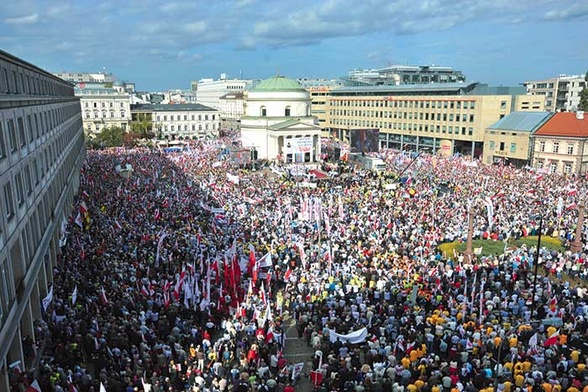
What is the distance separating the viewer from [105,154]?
69.1 metres

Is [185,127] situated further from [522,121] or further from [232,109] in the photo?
[522,121]

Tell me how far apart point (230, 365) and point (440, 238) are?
679 inches

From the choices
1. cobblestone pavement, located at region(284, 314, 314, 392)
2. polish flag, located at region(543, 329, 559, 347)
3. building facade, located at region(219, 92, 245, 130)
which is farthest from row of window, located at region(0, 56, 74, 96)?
building facade, located at region(219, 92, 245, 130)

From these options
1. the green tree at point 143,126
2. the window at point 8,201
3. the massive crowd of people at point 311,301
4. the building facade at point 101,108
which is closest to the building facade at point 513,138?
the massive crowd of people at point 311,301

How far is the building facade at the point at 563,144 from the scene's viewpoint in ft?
174

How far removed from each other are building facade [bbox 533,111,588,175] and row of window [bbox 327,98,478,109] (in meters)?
14.6

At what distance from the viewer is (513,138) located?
200ft

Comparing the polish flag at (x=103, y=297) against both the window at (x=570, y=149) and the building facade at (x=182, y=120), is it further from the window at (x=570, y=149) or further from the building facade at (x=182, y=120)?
the building facade at (x=182, y=120)

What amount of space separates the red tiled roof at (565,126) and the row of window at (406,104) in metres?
14.1

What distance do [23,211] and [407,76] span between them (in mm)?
122976

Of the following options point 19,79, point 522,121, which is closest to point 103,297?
point 19,79

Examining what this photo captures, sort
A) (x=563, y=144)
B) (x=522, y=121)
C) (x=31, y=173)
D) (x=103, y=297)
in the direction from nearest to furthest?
(x=103, y=297), (x=31, y=173), (x=563, y=144), (x=522, y=121)

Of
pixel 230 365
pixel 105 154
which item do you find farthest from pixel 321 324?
pixel 105 154

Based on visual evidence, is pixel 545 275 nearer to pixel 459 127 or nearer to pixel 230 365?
pixel 230 365
